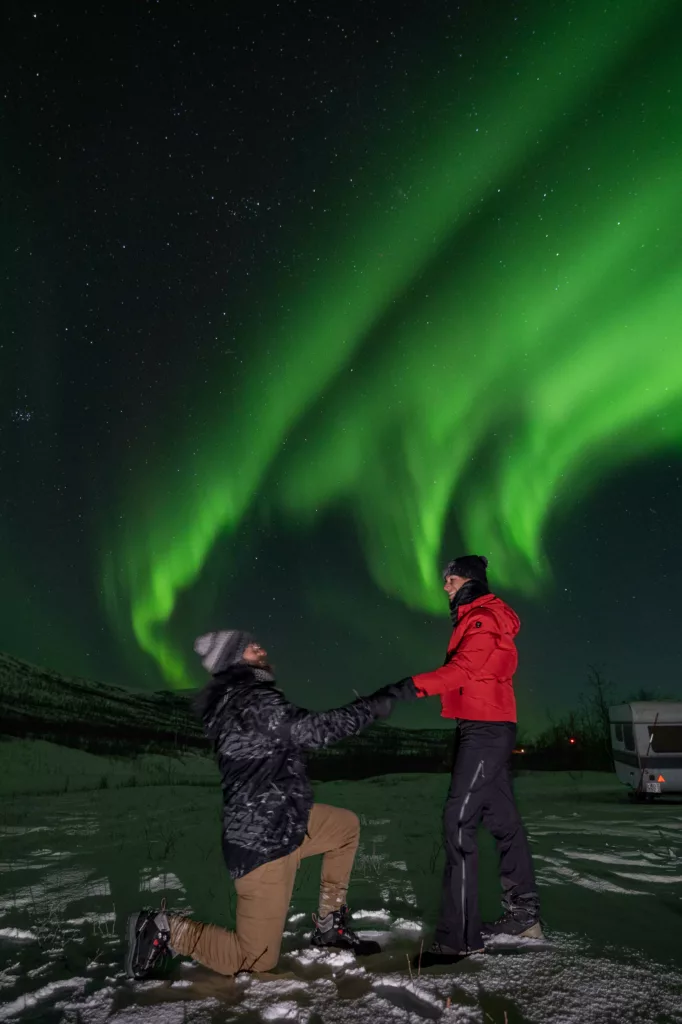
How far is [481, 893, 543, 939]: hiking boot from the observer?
3408mm

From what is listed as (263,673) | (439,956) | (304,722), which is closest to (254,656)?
(263,673)

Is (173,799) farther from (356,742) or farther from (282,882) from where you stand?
(356,742)

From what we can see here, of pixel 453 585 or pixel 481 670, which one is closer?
pixel 481 670

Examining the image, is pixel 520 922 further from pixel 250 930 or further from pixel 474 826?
pixel 250 930

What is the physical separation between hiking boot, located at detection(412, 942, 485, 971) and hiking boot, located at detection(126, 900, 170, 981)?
1.14 meters

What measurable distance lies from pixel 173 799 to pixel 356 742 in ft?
99.8

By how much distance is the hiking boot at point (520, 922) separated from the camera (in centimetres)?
341

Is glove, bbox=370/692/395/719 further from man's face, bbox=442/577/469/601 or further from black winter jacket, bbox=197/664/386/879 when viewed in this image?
man's face, bbox=442/577/469/601

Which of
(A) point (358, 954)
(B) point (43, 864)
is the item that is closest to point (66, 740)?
(B) point (43, 864)

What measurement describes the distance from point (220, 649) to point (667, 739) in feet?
34.7

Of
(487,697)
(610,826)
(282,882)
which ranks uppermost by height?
(487,697)

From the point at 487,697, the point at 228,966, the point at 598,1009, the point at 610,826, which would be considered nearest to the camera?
the point at 598,1009

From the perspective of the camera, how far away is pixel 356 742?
4009 centimetres

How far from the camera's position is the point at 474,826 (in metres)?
3.33
